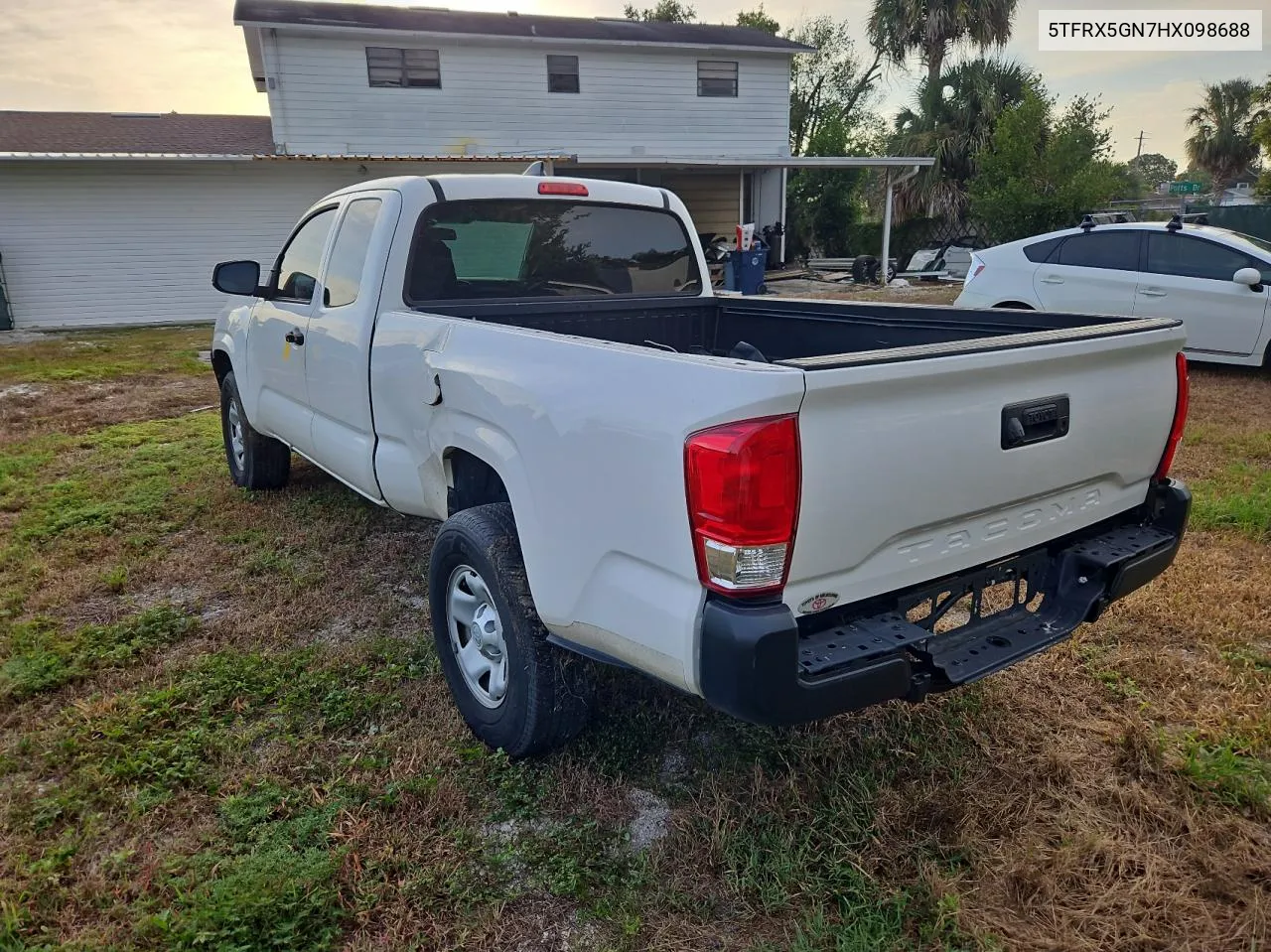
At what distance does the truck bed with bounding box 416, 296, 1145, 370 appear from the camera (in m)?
3.27

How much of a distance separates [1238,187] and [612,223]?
45879 millimetres

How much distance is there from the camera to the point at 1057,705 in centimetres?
313

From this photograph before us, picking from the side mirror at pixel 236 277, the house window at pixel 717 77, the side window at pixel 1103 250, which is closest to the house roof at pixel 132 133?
the house window at pixel 717 77

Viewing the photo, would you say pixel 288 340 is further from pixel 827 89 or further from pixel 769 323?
pixel 827 89

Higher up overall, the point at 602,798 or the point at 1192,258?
the point at 1192,258

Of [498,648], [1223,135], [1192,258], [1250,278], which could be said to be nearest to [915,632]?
[498,648]

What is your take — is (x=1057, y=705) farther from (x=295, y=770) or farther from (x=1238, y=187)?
(x=1238, y=187)

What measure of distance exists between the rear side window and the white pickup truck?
664 centimetres

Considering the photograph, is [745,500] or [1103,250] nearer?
[745,500]

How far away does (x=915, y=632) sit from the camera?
2.21 meters

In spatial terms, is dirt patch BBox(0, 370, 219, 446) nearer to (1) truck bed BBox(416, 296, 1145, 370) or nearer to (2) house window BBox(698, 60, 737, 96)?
(1) truck bed BBox(416, 296, 1145, 370)

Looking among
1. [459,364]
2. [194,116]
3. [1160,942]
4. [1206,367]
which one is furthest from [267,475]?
[194,116]

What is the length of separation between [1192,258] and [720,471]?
339 inches

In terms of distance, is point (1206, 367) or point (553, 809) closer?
point (553, 809)
